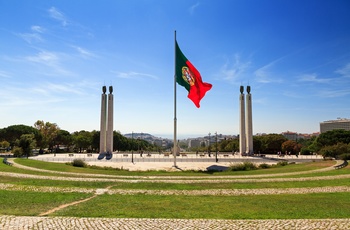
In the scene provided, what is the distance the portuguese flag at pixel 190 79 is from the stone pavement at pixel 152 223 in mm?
23975

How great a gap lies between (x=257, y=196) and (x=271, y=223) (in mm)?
6857

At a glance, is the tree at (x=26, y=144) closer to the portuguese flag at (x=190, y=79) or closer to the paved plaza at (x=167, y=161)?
the paved plaza at (x=167, y=161)

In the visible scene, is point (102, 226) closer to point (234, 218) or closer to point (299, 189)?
point (234, 218)

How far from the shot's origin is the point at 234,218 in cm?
1162

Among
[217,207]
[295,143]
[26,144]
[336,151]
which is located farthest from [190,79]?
[295,143]

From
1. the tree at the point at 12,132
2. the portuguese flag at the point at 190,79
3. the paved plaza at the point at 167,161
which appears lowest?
the paved plaza at the point at 167,161

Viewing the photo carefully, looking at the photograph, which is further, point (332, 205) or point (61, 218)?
point (332, 205)

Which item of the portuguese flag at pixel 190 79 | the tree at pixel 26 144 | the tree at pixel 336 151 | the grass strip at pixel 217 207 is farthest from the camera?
the tree at pixel 26 144

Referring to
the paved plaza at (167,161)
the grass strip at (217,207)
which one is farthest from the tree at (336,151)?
the grass strip at (217,207)

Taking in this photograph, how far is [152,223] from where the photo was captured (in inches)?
426

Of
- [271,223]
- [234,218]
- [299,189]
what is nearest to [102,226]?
[234,218]

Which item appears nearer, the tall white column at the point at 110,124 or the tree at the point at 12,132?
the tall white column at the point at 110,124

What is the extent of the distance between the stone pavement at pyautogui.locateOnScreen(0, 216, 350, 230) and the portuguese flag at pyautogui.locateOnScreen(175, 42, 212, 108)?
944 inches

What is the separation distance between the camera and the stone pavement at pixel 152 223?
10.2 m
